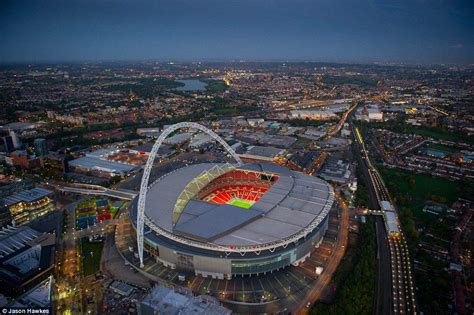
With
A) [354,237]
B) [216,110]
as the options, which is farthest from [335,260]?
[216,110]

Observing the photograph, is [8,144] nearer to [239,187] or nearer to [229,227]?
[239,187]

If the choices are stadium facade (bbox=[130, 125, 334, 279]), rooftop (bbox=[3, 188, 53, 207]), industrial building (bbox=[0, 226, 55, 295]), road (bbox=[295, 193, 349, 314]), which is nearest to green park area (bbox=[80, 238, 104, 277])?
industrial building (bbox=[0, 226, 55, 295])

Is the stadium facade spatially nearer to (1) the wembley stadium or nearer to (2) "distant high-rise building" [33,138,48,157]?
(1) the wembley stadium

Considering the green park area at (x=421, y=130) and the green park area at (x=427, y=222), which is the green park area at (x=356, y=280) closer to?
the green park area at (x=427, y=222)

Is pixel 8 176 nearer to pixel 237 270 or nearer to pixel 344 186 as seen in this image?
pixel 237 270

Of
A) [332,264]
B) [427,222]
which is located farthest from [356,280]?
[427,222]

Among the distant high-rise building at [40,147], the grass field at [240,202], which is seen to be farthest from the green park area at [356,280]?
the distant high-rise building at [40,147]
